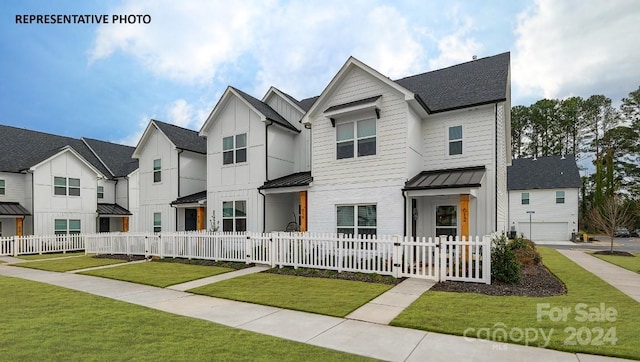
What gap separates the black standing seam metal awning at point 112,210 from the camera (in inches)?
1068

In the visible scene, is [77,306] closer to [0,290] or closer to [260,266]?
[0,290]

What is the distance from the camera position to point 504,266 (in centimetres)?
923

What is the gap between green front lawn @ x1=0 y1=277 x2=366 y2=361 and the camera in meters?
4.38

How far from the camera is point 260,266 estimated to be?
1273cm

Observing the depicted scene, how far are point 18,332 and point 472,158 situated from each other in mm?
13930

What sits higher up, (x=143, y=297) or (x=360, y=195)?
(x=360, y=195)

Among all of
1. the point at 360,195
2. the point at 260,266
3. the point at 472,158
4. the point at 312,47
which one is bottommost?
the point at 260,266

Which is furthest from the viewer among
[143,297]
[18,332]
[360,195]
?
[360,195]

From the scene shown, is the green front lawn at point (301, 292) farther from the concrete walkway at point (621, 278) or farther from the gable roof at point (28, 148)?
the gable roof at point (28, 148)

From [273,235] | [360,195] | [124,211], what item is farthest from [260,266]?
[124,211]

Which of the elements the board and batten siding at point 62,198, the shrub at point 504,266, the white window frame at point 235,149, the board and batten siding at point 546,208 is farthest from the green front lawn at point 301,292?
the board and batten siding at point 546,208

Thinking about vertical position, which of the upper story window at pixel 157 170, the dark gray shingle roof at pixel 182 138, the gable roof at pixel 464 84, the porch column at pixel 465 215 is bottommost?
the porch column at pixel 465 215

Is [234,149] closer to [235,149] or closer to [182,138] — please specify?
[235,149]

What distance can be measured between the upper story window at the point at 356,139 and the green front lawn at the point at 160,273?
6.65 m
